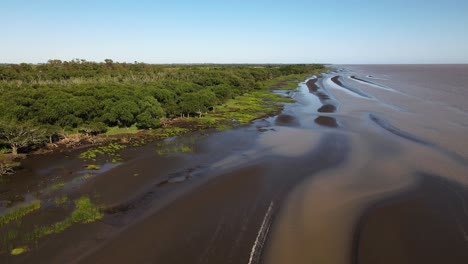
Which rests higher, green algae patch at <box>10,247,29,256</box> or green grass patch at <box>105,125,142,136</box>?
green grass patch at <box>105,125,142,136</box>

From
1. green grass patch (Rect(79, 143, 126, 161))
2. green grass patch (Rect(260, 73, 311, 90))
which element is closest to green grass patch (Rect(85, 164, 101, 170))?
green grass patch (Rect(79, 143, 126, 161))

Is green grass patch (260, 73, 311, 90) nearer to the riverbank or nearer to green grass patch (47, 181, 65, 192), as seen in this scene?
the riverbank

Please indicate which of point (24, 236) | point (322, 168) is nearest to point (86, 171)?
point (24, 236)

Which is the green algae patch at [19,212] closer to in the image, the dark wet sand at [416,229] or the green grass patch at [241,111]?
the dark wet sand at [416,229]

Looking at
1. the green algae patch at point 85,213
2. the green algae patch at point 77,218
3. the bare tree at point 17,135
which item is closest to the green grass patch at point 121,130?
the bare tree at point 17,135

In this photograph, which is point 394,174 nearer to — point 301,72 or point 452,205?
point 452,205
